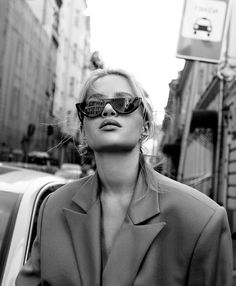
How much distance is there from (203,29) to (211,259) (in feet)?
12.2

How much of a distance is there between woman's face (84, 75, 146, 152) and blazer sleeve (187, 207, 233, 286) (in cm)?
36

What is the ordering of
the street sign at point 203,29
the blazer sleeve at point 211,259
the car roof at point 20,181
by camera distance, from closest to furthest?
the blazer sleeve at point 211,259 < the car roof at point 20,181 < the street sign at point 203,29

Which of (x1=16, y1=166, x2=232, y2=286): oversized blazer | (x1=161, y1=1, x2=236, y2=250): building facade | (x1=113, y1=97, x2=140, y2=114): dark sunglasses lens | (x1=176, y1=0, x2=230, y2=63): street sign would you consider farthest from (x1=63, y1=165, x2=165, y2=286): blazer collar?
(x1=176, y1=0, x2=230, y2=63): street sign

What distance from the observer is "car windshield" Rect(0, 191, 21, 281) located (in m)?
2.40

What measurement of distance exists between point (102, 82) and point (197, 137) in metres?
16.2

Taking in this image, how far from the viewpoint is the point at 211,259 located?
1429 mm

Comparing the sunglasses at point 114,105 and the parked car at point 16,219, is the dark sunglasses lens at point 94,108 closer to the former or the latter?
the sunglasses at point 114,105

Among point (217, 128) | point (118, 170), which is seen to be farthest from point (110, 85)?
point (217, 128)

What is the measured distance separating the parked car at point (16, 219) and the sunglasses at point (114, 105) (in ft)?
3.42

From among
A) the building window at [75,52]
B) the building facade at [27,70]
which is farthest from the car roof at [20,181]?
the building window at [75,52]

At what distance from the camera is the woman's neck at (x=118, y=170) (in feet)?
5.09

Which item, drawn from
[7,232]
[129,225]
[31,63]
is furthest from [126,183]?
[31,63]

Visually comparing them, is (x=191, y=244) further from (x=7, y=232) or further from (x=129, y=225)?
(x=7, y=232)

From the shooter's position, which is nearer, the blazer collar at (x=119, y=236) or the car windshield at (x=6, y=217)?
the blazer collar at (x=119, y=236)
